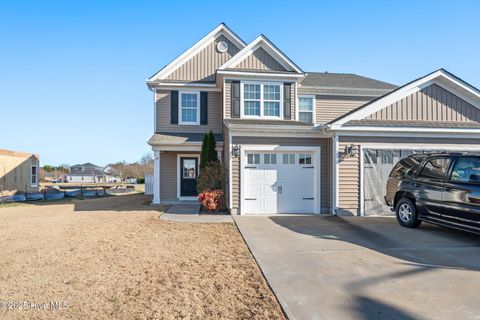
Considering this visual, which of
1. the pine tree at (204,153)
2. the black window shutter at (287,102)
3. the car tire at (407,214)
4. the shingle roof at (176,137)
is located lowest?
the car tire at (407,214)

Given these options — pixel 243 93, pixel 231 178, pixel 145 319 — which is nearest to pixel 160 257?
pixel 145 319

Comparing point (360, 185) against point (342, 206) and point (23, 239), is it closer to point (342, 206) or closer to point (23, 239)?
point (342, 206)

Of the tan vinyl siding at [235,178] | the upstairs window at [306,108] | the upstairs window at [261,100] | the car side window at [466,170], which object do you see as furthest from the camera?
the upstairs window at [306,108]

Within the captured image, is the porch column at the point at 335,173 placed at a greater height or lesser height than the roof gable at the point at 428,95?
lesser

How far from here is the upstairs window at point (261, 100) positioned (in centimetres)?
1305

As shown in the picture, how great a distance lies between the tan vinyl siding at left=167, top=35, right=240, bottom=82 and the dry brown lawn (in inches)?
365

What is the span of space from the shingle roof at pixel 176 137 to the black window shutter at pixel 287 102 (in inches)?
129

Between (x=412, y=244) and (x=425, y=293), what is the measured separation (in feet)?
9.10

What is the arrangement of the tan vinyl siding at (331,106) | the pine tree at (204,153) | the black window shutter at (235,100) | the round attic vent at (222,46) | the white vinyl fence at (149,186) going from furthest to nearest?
the white vinyl fence at (149,186), the tan vinyl siding at (331,106), the round attic vent at (222,46), the black window shutter at (235,100), the pine tree at (204,153)

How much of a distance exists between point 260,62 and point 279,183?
19.3ft

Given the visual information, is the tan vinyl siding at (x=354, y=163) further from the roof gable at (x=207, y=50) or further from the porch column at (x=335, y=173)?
the roof gable at (x=207, y=50)

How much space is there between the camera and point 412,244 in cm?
647

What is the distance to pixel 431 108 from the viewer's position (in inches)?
425

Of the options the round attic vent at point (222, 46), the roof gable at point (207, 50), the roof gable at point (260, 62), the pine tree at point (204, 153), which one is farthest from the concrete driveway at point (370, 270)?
the round attic vent at point (222, 46)
